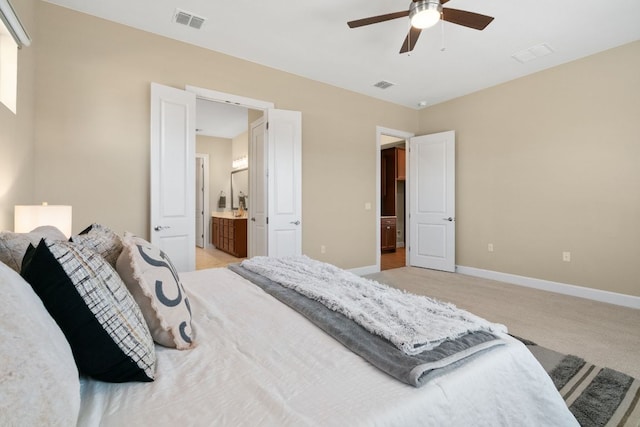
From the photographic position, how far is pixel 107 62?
118 inches

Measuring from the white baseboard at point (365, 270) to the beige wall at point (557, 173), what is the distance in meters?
1.40

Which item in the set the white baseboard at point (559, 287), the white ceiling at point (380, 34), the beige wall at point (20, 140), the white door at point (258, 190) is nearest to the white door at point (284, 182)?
the white door at point (258, 190)

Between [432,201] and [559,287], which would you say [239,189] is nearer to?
[432,201]

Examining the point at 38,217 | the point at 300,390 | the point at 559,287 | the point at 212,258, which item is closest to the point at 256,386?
the point at 300,390

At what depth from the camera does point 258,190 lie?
13.8 ft

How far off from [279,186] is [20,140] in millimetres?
2403

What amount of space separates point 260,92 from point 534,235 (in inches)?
164

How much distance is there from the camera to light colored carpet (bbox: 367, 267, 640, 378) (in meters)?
2.32

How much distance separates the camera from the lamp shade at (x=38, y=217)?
1906mm

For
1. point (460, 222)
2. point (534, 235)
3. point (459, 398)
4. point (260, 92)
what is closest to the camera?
point (459, 398)

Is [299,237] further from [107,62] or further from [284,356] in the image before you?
[284,356]

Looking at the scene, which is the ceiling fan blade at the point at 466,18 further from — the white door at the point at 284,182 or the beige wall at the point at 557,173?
the beige wall at the point at 557,173

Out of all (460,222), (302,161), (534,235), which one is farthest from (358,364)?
(460,222)

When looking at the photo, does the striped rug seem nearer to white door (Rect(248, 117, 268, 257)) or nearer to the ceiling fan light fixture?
the ceiling fan light fixture
